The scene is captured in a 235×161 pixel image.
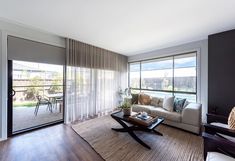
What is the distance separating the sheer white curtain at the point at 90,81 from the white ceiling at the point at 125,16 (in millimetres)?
793

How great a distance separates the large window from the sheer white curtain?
897mm

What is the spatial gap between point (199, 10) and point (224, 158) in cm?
215

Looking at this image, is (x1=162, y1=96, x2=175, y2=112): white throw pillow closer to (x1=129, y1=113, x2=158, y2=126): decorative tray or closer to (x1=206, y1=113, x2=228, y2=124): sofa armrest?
(x1=206, y1=113, x2=228, y2=124): sofa armrest

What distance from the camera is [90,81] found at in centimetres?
392

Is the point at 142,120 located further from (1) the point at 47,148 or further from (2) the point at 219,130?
(1) the point at 47,148

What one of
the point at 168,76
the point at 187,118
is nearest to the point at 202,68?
the point at 168,76

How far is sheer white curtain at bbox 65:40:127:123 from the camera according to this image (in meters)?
3.43

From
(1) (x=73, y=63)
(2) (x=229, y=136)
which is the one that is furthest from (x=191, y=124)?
(1) (x=73, y=63)

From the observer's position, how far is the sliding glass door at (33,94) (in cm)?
272

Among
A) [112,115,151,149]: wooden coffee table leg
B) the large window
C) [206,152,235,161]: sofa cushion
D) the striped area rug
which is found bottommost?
the striped area rug

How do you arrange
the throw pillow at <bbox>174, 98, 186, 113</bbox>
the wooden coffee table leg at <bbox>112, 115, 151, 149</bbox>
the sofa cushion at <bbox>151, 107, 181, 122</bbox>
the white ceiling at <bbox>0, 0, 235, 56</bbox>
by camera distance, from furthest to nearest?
the throw pillow at <bbox>174, 98, 186, 113</bbox>, the sofa cushion at <bbox>151, 107, 181, 122</bbox>, the wooden coffee table leg at <bbox>112, 115, 151, 149</bbox>, the white ceiling at <bbox>0, 0, 235, 56</bbox>

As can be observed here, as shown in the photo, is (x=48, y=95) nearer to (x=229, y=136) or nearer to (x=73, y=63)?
(x=73, y=63)

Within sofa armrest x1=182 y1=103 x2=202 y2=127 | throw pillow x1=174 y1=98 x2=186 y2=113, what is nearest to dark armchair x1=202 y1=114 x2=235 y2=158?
sofa armrest x1=182 y1=103 x2=202 y2=127

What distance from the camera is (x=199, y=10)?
6.32 feet
